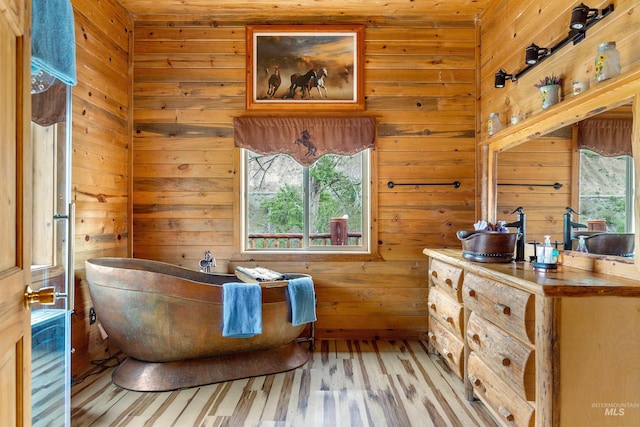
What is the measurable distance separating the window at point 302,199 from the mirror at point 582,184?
1335 millimetres

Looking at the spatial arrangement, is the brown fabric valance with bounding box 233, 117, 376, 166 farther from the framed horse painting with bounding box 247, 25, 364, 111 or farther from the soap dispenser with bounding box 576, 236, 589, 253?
the soap dispenser with bounding box 576, 236, 589, 253

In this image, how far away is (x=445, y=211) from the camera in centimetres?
337

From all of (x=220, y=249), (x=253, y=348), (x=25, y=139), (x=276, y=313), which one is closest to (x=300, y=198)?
(x=220, y=249)

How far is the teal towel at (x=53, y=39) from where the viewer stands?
5.49 feet

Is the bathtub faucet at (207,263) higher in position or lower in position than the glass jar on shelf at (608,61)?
lower

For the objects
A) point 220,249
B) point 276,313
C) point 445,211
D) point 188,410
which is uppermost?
point 445,211

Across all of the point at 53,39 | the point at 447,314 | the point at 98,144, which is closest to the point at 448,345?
the point at 447,314

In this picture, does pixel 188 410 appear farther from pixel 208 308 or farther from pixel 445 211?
pixel 445 211

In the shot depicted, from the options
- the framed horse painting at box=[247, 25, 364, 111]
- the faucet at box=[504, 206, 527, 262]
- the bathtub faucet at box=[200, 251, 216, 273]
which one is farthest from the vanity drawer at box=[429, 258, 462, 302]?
the bathtub faucet at box=[200, 251, 216, 273]

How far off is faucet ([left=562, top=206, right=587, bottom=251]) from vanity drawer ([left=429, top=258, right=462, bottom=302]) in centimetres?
60

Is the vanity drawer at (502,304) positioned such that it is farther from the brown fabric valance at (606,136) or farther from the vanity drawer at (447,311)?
the brown fabric valance at (606,136)

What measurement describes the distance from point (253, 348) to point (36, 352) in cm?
132

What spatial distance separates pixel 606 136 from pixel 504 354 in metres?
1.19

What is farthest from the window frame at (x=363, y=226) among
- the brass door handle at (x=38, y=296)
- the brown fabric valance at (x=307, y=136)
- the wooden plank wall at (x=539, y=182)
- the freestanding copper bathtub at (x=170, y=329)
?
the brass door handle at (x=38, y=296)
